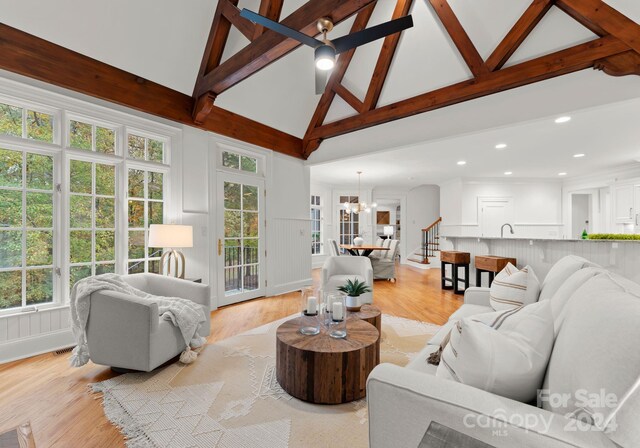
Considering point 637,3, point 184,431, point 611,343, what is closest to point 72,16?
point 184,431

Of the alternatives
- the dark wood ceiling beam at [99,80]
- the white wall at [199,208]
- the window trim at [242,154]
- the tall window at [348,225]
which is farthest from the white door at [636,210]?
the dark wood ceiling beam at [99,80]

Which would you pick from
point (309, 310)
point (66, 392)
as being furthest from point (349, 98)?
point (66, 392)

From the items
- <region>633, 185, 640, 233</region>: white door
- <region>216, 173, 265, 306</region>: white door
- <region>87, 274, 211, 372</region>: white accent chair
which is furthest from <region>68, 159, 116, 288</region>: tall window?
<region>633, 185, 640, 233</region>: white door

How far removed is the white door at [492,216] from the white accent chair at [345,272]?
5.33 metres

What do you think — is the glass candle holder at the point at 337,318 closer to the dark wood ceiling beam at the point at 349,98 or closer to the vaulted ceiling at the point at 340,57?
the vaulted ceiling at the point at 340,57

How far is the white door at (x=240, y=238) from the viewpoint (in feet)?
14.4

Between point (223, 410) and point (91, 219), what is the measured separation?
8.67 ft

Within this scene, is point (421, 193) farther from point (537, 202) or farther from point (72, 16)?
point (72, 16)

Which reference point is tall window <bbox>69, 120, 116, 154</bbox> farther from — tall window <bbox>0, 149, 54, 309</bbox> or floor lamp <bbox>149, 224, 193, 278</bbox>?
floor lamp <bbox>149, 224, 193, 278</bbox>

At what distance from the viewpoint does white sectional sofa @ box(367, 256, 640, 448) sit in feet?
2.31

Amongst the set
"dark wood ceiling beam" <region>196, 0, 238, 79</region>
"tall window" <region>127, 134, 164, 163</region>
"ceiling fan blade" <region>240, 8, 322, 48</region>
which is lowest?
"tall window" <region>127, 134, 164, 163</region>

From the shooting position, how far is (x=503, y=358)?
37.7 inches

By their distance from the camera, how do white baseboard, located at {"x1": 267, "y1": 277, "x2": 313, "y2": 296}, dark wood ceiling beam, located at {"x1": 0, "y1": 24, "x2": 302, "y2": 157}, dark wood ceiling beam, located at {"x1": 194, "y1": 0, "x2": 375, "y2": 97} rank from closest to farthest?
dark wood ceiling beam, located at {"x1": 194, "y1": 0, "x2": 375, "y2": 97}, dark wood ceiling beam, located at {"x1": 0, "y1": 24, "x2": 302, "y2": 157}, white baseboard, located at {"x1": 267, "y1": 277, "x2": 313, "y2": 296}

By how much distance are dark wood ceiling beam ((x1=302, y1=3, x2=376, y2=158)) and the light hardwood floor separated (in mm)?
3221
